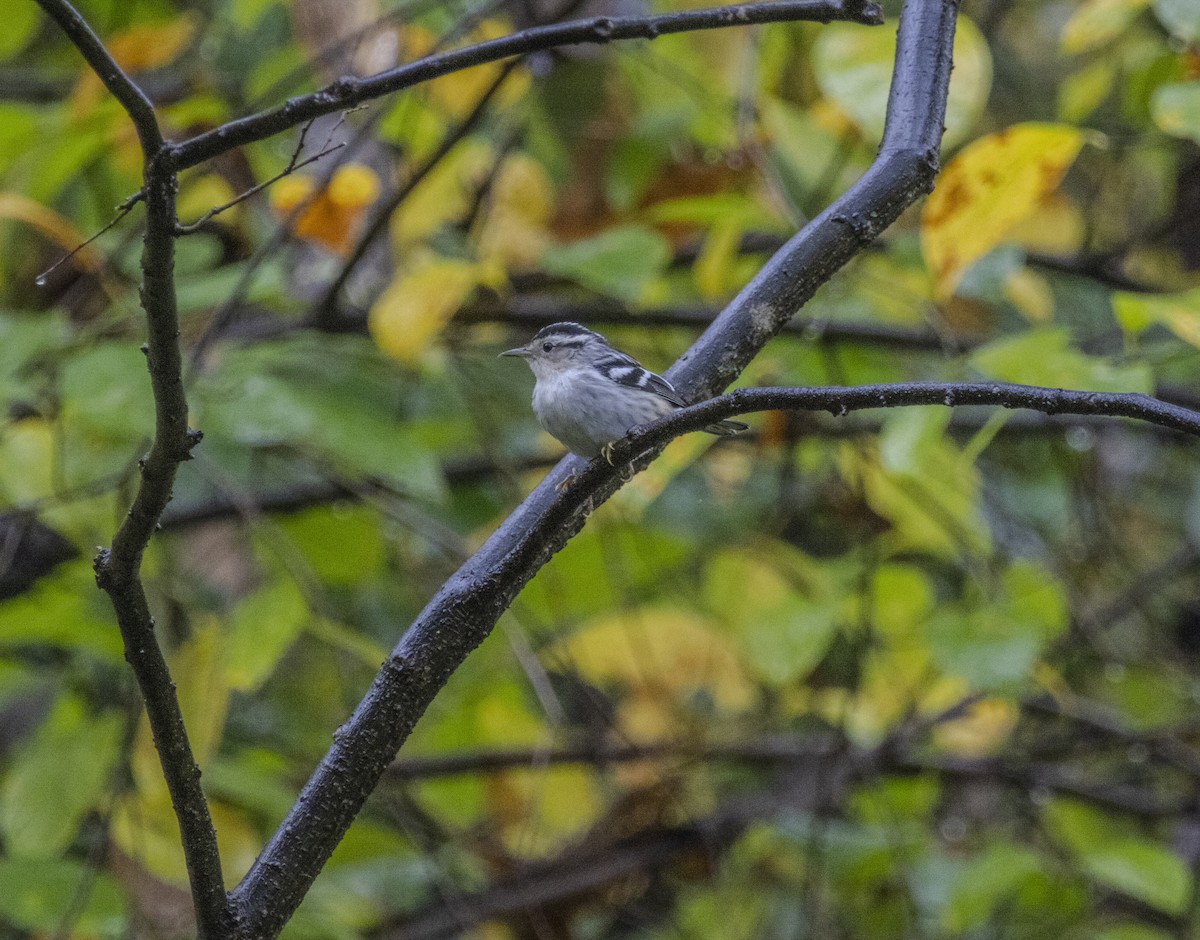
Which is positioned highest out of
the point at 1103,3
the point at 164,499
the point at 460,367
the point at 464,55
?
the point at 460,367

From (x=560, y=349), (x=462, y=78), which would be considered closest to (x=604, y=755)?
(x=560, y=349)

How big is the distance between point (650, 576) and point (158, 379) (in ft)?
9.81

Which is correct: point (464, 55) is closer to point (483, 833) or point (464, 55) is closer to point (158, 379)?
point (158, 379)

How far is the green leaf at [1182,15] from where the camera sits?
2375mm

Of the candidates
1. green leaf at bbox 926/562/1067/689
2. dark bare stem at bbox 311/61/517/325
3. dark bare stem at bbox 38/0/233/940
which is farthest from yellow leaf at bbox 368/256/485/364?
dark bare stem at bbox 38/0/233/940

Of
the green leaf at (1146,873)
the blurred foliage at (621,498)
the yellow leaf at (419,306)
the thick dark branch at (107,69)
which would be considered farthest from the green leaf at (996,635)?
the thick dark branch at (107,69)

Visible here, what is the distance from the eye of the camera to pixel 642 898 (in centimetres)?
440

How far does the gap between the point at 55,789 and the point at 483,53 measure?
2.29m

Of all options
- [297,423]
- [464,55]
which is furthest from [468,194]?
[464,55]

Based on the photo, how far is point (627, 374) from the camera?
2582 mm

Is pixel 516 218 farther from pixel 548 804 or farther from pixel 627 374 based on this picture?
pixel 548 804

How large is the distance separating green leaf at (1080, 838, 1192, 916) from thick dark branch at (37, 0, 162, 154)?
2.98 m

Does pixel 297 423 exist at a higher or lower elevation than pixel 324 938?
higher

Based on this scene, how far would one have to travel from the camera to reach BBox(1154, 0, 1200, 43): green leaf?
238 cm
